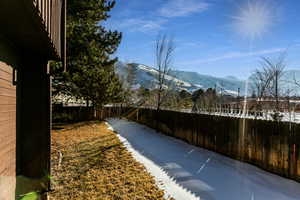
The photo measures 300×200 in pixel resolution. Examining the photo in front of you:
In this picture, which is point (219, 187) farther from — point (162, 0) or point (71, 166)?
point (162, 0)

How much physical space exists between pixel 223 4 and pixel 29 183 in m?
7.79

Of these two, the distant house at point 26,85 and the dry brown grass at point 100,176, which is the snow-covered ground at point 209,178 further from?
the distant house at point 26,85

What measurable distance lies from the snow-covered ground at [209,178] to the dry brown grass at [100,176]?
12.9 inches

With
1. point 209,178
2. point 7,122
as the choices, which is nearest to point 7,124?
point 7,122

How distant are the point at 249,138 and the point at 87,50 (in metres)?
8.10

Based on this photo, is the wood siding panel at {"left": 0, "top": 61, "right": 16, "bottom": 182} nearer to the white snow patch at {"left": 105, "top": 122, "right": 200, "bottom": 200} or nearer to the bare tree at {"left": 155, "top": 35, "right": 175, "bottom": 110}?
the white snow patch at {"left": 105, "top": 122, "right": 200, "bottom": 200}

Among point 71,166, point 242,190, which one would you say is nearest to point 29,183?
point 71,166

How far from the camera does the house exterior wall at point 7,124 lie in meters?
2.54

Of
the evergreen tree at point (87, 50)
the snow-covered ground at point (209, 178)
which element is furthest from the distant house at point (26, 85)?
the evergreen tree at point (87, 50)

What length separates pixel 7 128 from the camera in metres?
2.88

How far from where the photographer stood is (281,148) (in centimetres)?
470

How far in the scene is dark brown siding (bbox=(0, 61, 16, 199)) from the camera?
2.55m

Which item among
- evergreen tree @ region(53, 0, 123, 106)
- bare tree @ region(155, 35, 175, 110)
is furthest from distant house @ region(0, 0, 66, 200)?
bare tree @ region(155, 35, 175, 110)

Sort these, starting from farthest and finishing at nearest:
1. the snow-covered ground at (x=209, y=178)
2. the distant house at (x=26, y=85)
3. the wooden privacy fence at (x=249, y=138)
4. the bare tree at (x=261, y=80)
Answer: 1. the bare tree at (x=261, y=80)
2. the wooden privacy fence at (x=249, y=138)
3. the snow-covered ground at (x=209, y=178)
4. the distant house at (x=26, y=85)
